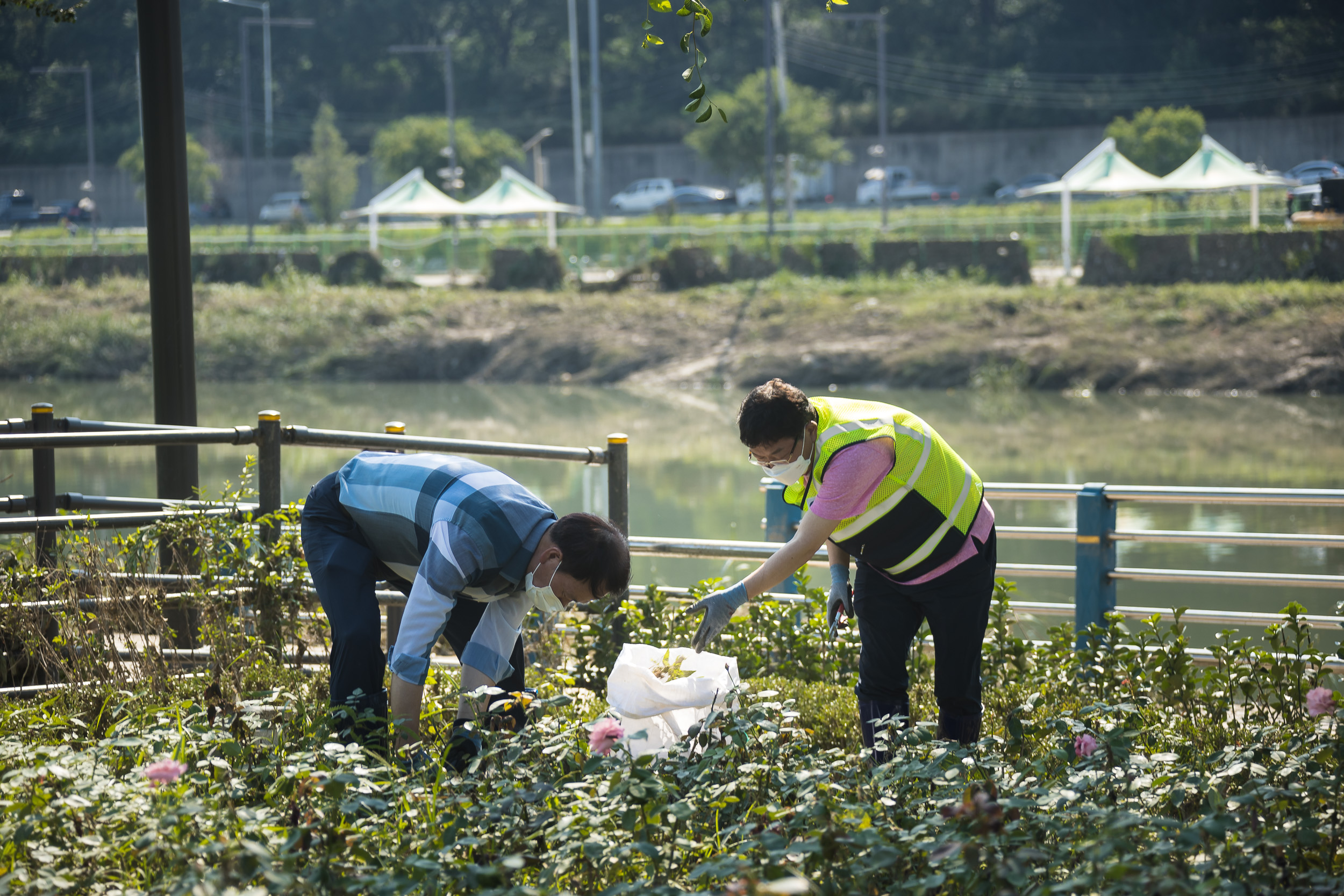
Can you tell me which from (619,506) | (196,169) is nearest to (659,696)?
(619,506)

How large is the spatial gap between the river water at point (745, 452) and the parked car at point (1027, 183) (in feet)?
88.2

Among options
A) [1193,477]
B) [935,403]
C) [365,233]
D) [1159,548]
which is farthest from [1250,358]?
[365,233]

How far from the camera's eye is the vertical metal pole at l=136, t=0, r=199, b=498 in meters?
5.79

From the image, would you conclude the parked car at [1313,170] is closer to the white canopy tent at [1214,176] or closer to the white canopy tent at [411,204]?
the white canopy tent at [1214,176]

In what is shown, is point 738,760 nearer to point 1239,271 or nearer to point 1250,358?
point 1250,358

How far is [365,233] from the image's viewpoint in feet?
116

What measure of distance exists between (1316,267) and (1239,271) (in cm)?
119

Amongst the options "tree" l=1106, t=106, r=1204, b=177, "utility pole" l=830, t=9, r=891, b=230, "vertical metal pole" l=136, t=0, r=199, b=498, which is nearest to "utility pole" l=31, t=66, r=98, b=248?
"utility pole" l=830, t=9, r=891, b=230

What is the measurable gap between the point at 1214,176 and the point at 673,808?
2577cm

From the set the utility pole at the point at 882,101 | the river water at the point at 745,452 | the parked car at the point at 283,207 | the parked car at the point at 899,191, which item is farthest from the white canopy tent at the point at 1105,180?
the parked car at the point at 283,207

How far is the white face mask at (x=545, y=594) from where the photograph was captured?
3229 millimetres

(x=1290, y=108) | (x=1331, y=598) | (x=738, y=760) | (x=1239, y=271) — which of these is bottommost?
(x=1331, y=598)

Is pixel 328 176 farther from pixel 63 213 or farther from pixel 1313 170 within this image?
pixel 1313 170

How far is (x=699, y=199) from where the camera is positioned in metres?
46.9
